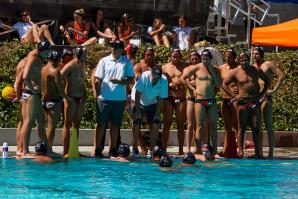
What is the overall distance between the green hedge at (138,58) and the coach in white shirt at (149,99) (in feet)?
10.2

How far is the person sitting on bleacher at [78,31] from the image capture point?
857 inches

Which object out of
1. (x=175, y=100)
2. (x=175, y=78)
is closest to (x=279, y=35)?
(x=175, y=78)

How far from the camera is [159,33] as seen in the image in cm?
2275

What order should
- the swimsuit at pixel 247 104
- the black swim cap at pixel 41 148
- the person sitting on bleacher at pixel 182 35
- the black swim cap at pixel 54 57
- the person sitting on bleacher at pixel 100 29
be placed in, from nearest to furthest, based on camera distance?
the black swim cap at pixel 41 148 < the black swim cap at pixel 54 57 < the swimsuit at pixel 247 104 < the person sitting on bleacher at pixel 100 29 < the person sitting on bleacher at pixel 182 35

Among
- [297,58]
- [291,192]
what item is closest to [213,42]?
[297,58]

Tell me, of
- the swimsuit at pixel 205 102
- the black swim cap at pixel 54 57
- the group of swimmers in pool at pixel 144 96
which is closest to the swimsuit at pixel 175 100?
the group of swimmers in pool at pixel 144 96

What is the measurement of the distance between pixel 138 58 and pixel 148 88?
13.6 ft

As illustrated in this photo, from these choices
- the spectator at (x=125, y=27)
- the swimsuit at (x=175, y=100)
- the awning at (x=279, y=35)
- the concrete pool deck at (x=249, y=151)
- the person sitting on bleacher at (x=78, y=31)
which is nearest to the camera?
the swimsuit at (x=175, y=100)

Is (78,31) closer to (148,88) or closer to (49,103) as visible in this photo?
(148,88)

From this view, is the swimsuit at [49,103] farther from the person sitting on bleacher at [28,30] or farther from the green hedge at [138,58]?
A: the person sitting on bleacher at [28,30]

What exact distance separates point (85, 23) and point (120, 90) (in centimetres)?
607

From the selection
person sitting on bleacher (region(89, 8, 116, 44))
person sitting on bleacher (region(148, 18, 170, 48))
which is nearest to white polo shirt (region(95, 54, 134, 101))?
person sitting on bleacher (region(89, 8, 116, 44))

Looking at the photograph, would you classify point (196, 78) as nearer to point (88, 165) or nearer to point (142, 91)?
point (142, 91)

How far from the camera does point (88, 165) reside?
50.5 ft
